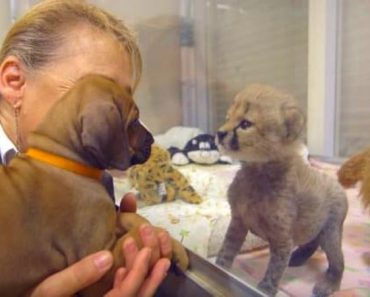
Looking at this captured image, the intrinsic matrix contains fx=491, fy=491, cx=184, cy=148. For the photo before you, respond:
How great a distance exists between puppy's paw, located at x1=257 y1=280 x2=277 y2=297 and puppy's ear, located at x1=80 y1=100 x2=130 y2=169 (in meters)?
0.25

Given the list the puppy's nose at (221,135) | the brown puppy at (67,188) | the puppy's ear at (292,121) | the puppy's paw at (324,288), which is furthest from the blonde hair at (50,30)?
the puppy's paw at (324,288)

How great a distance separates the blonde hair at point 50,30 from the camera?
821 mm

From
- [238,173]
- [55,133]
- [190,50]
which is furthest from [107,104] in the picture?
[190,50]

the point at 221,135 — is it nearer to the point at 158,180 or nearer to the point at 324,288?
the point at 324,288

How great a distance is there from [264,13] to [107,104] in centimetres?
41

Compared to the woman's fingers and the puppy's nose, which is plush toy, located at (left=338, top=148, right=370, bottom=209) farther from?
the woman's fingers

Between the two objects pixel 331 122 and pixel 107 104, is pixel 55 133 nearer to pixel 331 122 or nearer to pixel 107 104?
pixel 107 104

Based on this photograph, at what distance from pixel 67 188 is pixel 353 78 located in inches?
18.4

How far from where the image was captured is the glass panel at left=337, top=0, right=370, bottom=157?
0.75 metres

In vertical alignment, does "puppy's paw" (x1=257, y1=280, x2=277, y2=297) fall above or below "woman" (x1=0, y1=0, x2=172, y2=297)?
below


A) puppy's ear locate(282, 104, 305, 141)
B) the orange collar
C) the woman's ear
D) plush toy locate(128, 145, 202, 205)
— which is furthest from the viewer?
plush toy locate(128, 145, 202, 205)

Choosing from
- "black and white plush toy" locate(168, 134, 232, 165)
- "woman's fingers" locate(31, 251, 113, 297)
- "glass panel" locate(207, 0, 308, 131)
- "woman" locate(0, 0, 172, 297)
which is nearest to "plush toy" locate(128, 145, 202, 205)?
"black and white plush toy" locate(168, 134, 232, 165)

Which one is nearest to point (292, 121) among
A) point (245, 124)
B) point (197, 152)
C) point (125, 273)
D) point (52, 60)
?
point (245, 124)

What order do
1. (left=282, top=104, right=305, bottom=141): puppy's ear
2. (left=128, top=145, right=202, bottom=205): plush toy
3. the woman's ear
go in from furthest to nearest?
1. (left=128, top=145, right=202, bottom=205): plush toy
2. the woman's ear
3. (left=282, top=104, right=305, bottom=141): puppy's ear
